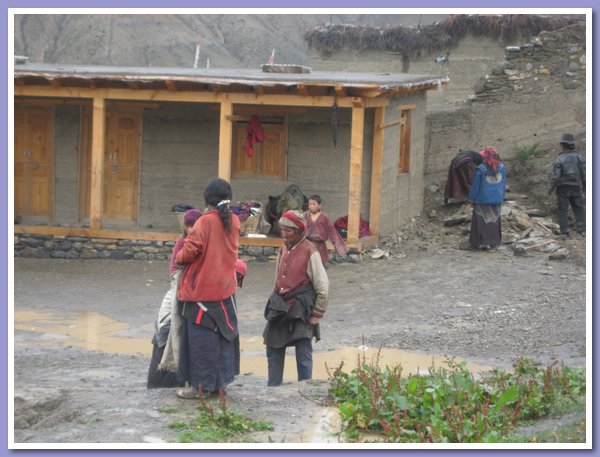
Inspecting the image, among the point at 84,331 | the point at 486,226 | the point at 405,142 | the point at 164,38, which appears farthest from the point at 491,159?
the point at 164,38

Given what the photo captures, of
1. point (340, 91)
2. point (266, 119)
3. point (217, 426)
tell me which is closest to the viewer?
point (217, 426)

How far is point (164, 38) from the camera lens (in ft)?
124

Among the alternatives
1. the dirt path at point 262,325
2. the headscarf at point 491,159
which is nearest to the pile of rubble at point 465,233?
the dirt path at point 262,325

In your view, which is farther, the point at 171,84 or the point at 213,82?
the point at 171,84

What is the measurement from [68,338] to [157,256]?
16.5ft

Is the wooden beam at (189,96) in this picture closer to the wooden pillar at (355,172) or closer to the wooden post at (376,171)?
the wooden pillar at (355,172)

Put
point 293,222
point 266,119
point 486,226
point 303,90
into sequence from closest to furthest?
point 293,222
point 303,90
point 486,226
point 266,119

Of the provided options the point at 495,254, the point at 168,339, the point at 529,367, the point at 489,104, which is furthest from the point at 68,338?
the point at 489,104

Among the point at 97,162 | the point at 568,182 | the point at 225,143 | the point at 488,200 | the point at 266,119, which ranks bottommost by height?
the point at 488,200

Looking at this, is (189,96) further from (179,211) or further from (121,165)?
(121,165)

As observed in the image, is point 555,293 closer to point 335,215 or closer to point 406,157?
point 335,215

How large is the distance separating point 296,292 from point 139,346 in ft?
11.7

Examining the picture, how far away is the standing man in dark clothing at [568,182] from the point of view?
16344mm

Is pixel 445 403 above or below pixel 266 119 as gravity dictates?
below
